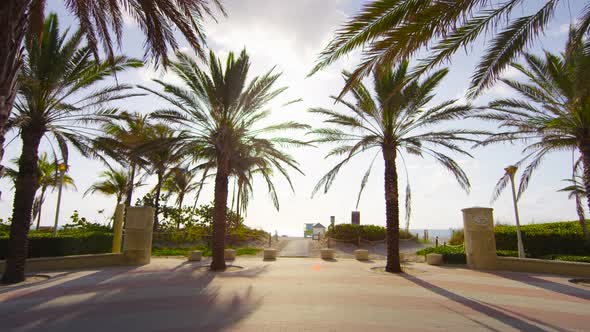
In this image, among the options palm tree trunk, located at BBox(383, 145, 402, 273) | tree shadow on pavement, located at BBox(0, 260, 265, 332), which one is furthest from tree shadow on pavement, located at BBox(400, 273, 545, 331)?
Result: tree shadow on pavement, located at BBox(0, 260, 265, 332)

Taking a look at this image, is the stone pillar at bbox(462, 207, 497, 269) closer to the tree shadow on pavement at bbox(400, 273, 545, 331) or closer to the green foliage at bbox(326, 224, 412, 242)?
the tree shadow on pavement at bbox(400, 273, 545, 331)

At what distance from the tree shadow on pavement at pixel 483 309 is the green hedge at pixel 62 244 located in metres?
13.8

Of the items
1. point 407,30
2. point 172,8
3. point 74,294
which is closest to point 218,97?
point 172,8

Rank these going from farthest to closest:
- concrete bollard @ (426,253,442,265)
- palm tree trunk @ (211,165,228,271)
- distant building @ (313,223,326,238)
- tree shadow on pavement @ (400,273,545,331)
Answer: distant building @ (313,223,326,238)
concrete bollard @ (426,253,442,265)
palm tree trunk @ (211,165,228,271)
tree shadow on pavement @ (400,273,545,331)

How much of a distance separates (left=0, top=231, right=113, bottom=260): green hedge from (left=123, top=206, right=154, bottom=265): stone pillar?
94.7 inches

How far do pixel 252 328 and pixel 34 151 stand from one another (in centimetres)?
955

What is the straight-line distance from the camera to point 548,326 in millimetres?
6188

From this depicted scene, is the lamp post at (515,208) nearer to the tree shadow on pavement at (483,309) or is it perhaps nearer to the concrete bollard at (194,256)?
the tree shadow on pavement at (483,309)

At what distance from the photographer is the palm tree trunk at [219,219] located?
12.9 metres

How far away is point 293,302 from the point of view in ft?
24.8

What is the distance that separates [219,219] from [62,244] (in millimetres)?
Answer: 6938

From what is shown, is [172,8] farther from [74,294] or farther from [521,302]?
[521,302]

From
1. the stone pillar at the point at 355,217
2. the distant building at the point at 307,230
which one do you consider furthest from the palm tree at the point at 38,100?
the distant building at the point at 307,230

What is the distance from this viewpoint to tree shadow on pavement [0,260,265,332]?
6.01m
